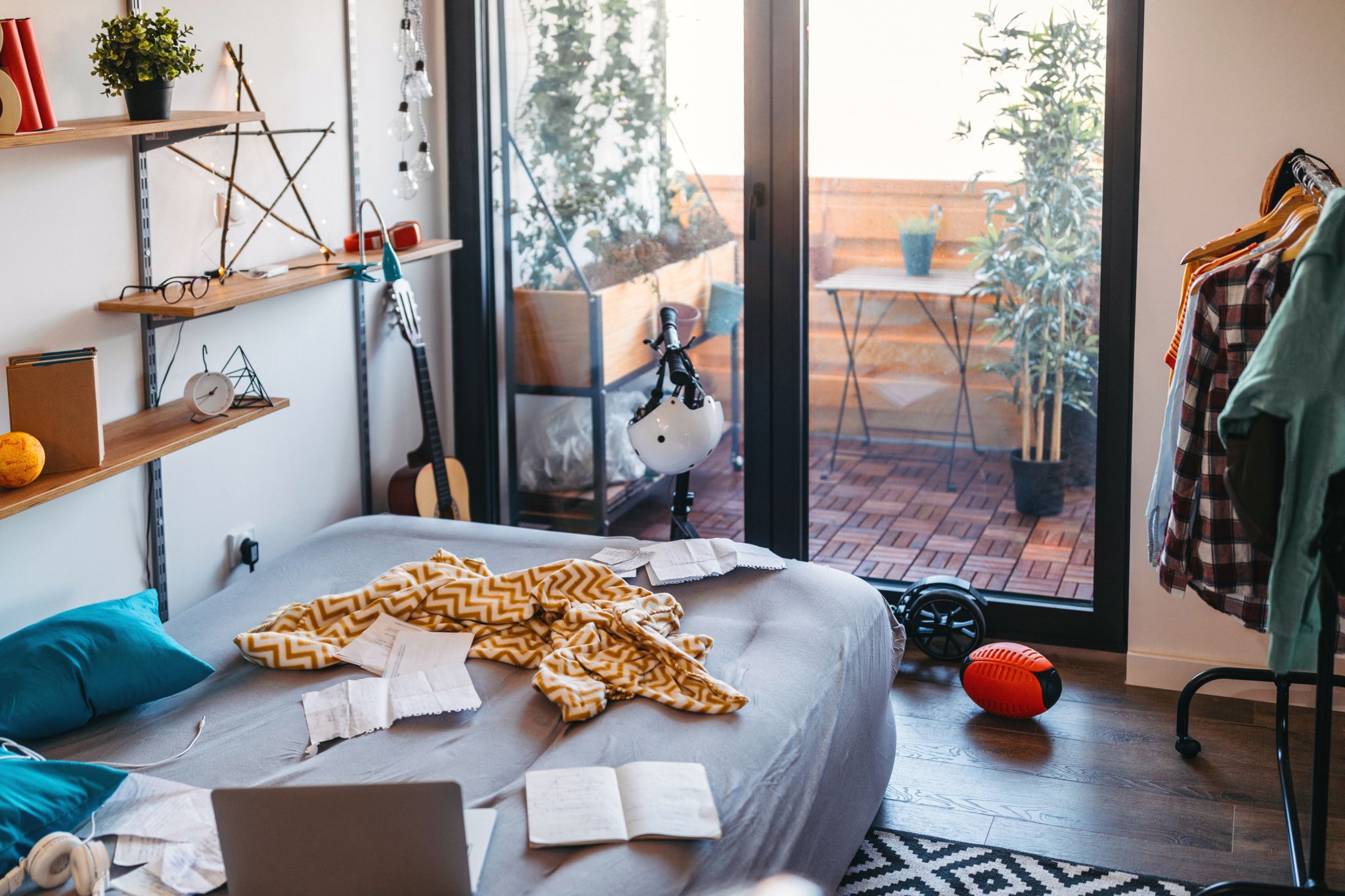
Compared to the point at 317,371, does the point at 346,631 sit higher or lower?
lower

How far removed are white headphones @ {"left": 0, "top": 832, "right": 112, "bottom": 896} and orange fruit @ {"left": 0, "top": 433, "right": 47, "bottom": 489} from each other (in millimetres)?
726

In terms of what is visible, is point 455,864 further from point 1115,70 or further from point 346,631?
point 1115,70

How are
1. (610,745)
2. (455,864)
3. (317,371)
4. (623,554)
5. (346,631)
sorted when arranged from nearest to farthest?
1. (455,864)
2. (610,745)
3. (346,631)
4. (623,554)
5. (317,371)

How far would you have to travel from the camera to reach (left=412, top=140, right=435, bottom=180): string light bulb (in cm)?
357

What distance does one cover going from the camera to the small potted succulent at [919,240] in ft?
11.5

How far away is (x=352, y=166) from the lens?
11.4 feet

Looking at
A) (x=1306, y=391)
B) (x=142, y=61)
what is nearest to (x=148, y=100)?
(x=142, y=61)

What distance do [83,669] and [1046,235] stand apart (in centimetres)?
254

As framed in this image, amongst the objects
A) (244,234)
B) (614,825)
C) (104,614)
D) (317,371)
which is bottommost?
(614,825)

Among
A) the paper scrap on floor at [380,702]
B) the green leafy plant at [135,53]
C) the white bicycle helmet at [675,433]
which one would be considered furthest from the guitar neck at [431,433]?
the paper scrap on floor at [380,702]

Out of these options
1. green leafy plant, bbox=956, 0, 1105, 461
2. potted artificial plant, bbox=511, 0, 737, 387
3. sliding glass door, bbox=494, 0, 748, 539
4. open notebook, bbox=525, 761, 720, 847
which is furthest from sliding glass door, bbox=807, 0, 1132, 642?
open notebook, bbox=525, 761, 720, 847

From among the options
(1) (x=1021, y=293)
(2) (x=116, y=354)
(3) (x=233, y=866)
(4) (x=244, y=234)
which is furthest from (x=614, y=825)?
(1) (x=1021, y=293)

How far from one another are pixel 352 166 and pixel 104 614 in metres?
1.65

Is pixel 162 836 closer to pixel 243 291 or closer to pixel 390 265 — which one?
pixel 243 291
